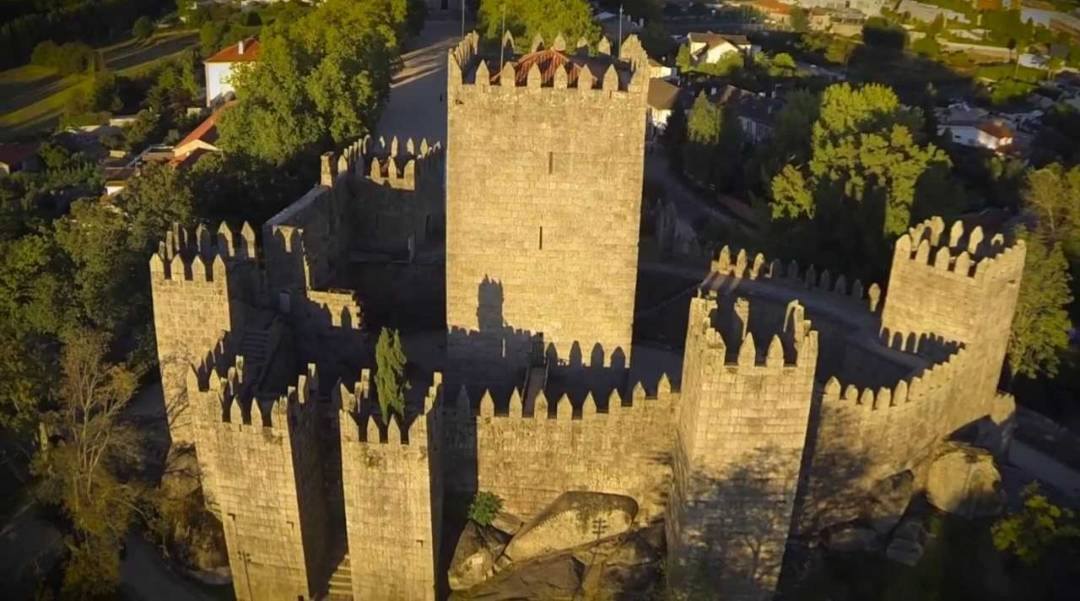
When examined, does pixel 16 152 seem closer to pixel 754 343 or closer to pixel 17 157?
pixel 17 157

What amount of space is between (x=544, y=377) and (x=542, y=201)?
512 cm

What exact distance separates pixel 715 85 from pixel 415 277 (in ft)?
171

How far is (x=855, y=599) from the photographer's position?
2605cm

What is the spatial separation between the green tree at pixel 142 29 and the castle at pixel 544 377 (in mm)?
84716

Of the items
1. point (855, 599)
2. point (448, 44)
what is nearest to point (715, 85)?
point (448, 44)

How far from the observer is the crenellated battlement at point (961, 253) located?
29.5 meters

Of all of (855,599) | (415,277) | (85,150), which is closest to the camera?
(855,599)

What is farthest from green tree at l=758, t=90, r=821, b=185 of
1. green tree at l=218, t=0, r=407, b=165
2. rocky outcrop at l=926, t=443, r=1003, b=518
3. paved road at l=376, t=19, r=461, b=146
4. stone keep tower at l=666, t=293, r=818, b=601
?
stone keep tower at l=666, t=293, r=818, b=601

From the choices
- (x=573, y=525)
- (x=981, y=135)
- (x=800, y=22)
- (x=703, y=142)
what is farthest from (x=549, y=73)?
(x=800, y=22)

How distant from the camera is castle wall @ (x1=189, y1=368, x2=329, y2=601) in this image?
24547 millimetres

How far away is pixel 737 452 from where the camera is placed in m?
24.1

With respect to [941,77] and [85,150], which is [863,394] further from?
[941,77]

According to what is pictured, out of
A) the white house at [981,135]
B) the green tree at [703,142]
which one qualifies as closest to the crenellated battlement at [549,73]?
the green tree at [703,142]

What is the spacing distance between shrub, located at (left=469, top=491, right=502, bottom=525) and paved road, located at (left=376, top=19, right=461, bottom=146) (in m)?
28.7
